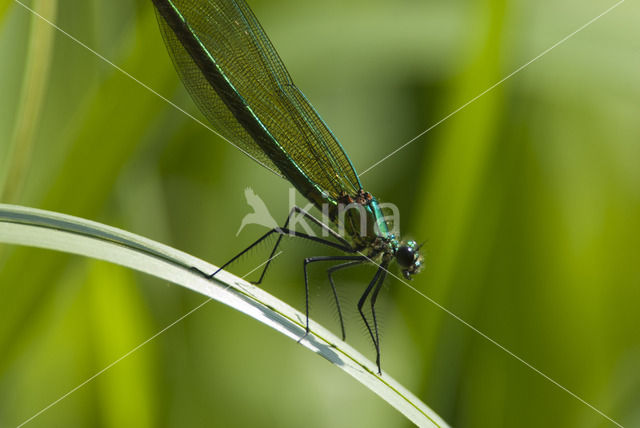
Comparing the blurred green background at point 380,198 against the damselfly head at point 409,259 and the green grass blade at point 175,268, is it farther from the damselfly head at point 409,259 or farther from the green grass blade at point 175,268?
the green grass blade at point 175,268

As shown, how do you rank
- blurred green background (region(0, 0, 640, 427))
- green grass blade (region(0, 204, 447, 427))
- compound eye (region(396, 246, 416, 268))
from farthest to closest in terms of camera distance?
compound eye (region(396, 246, 416, 268)), blurred green background (region(0, 0, 640, 427)), green grass blade (region(0, 204, 447, 427))

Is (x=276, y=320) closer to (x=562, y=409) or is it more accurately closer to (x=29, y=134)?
(x=29, y=134)

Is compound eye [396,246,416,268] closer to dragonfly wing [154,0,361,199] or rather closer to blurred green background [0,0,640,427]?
blurred green background [0,0,640,427]

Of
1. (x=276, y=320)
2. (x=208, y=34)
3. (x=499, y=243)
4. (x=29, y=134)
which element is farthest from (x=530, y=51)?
(x=29, y=134)

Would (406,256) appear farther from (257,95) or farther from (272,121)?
(257,95)

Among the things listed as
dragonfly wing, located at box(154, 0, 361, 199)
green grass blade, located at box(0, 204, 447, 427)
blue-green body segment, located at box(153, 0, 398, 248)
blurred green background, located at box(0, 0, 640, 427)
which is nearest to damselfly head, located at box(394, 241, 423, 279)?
blurred green background, located at box(0, 0, 640, 427)

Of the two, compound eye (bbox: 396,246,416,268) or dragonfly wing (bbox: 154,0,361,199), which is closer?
dragonfly wing (bbox: 154,0,361,199)
